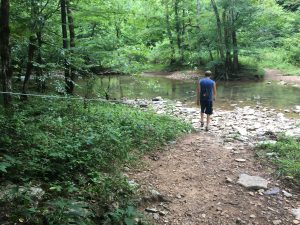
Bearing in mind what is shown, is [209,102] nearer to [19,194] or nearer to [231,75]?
[19,194]

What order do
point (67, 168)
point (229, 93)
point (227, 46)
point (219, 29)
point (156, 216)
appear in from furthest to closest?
1. point (227, 46)
2. point (219, 29)
3. point (229, 93)
4. point (67, 168)
5. point (156, 216)

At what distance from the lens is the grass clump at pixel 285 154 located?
20.6 feet

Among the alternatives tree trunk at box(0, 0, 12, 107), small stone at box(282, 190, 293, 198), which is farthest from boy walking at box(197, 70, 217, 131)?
tree trunk at box(0, 0, 12, 107)

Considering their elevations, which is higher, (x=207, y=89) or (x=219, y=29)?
(x=219, y=29)

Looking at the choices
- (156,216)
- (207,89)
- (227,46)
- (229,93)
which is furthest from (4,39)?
(227,46)

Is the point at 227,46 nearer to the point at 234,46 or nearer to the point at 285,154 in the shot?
the point at 234,46

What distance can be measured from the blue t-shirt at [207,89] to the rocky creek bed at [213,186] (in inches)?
64.0

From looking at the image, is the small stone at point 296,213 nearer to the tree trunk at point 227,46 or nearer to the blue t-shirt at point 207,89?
the blue t-shirt at point 207,89

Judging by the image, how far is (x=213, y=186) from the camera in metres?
5.86

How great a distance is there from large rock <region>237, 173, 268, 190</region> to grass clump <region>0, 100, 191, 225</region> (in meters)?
2.15

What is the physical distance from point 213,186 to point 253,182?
757 millimetres

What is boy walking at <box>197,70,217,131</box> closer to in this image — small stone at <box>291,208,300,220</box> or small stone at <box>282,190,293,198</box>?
small stone at <box>282,190,293,198</box>

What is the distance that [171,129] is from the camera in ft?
29.6

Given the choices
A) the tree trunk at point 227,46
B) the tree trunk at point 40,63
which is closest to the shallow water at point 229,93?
the tree trunk at point 227,46
